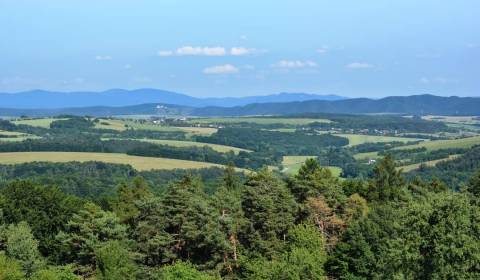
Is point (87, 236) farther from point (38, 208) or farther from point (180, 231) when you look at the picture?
point (38, 208)

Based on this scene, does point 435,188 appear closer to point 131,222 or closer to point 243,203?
point 243,203

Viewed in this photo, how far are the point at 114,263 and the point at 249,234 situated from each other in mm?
10938

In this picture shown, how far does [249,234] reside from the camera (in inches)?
1964

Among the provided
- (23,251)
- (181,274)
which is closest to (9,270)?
(23,251)

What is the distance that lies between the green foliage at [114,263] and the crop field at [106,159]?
305 ft

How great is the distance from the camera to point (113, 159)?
15062cm

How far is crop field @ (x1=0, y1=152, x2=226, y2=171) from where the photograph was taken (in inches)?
5630

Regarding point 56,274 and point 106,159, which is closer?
point 56,274

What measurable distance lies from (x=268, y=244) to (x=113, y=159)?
350 ft

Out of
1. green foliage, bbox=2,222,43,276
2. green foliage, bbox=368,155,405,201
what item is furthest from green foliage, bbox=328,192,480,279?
green foliage, bbox=2,222,43,276

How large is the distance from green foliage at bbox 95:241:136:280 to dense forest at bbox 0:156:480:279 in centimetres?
8

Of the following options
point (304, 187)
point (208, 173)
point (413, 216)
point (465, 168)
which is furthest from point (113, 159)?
point (413, 216)

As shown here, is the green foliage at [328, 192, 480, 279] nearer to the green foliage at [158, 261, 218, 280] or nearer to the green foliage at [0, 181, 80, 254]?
the green foliage at [158, 261, 218, 280]

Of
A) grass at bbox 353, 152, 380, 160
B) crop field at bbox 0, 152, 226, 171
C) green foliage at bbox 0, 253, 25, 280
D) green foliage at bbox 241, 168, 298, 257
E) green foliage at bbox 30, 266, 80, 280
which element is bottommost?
grass at bbox 353, 152, 380, 160
